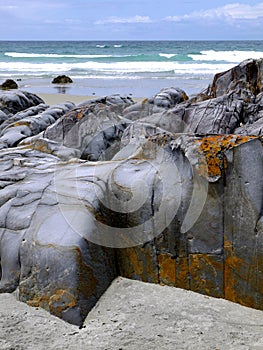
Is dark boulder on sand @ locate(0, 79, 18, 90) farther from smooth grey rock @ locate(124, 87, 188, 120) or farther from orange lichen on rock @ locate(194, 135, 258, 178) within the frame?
orange lichen on rock @ locate(194, 135, 258, 178)

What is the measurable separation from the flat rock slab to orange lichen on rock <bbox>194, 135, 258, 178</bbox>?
0.77 m

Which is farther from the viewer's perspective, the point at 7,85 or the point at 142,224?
the point at 7,85

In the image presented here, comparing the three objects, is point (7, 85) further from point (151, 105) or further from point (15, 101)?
point (151, 105)

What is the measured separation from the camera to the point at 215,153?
2.91m

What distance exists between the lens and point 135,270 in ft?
10.4

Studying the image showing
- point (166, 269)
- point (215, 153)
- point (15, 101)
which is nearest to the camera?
point (215, 153)

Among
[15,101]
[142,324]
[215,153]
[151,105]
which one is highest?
[215,153]

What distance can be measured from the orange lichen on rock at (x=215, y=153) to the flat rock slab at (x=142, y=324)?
768mm

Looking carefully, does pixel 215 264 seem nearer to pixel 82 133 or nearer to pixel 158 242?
pixel 158 242

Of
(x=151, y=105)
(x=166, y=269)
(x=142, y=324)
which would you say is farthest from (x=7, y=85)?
(x=142, y=324)

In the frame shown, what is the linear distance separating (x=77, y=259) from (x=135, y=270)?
461mm

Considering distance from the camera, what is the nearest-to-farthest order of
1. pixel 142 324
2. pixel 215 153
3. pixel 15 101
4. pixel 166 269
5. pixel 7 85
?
pixel 142 324, pixel 215 153, pixel 166 269, pixel 15 101, pixel 7 85

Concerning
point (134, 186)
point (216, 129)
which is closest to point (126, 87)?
point (216, 129)

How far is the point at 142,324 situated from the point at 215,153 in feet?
3.52
